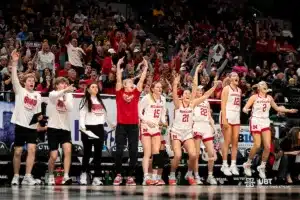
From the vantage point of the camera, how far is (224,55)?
1193 inches

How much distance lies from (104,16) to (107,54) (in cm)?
637

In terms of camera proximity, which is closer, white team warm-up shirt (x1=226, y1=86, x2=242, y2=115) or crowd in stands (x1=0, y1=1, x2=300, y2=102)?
white team warm-up shirt (x1=226, y1=86, x2=242, y2=115)

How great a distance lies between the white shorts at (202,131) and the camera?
18922mm

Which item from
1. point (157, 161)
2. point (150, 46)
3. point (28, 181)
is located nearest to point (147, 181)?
point (157, 161)

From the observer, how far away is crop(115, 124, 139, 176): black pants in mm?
17578

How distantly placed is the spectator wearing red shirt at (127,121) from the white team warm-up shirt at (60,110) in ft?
3.77

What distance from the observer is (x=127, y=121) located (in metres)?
17.6

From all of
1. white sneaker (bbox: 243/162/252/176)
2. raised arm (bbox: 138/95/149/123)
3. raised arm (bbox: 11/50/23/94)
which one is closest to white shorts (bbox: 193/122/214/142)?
white sneaker (bbox: 243/162/252/176)

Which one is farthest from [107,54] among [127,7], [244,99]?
[127,7]

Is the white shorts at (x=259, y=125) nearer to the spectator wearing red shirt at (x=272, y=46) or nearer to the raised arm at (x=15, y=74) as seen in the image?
the raised arm at (x=15, y=74)

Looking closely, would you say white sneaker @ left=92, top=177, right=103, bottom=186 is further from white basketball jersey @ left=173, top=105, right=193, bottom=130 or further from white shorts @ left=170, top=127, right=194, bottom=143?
white basketball jersey @ left=173, top=105, right=193, bottom=130

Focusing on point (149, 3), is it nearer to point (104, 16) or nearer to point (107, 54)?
point (104, 16)

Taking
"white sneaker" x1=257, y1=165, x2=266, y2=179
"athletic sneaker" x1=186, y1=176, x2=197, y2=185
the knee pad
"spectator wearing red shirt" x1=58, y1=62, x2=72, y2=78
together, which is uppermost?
"spectator wearing red shirt" x1=58, y1=62, x2=72, y2=78

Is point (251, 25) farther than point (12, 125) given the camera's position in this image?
Yes
